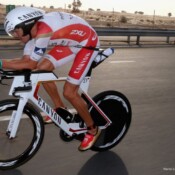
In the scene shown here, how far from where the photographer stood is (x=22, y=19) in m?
4.04

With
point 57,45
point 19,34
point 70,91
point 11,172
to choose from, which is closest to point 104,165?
point 70,91

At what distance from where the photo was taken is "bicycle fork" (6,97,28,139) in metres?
4.23

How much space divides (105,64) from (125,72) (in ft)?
4.48

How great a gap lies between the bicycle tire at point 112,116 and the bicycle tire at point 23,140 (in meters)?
0.81

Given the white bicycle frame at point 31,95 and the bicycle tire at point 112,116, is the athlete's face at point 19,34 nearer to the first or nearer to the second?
the white bicycle frame at point 31,95

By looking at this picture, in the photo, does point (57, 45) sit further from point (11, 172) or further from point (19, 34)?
point (11, 172)

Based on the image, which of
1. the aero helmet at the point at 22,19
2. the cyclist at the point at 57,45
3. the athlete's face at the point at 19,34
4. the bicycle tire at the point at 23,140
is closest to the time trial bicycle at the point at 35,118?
the bicycle tire at the point at 23,140

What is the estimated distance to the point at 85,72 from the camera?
4680 mm

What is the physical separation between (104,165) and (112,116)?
0.71 meters

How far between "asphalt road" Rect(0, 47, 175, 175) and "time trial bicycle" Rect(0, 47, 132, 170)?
208 mm

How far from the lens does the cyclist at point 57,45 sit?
4.12 m

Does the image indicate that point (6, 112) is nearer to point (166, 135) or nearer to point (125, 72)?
point (166, 135)

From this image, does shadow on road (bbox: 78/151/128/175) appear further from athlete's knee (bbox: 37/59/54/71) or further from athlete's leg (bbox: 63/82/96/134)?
athlete's knee (bbox: 37/59/54/71)

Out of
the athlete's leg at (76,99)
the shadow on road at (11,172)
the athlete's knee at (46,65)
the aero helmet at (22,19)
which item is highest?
the aero helmet at (22,19)
